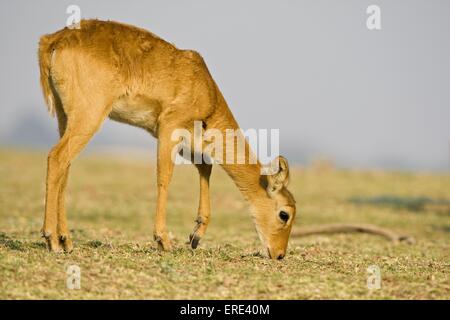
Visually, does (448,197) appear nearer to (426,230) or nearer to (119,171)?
(426,230)

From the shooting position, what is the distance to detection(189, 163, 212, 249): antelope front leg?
11266 mm

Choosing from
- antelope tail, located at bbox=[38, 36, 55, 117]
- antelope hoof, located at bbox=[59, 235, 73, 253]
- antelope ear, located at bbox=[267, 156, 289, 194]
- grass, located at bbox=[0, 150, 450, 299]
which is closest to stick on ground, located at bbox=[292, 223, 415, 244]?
grass, located at bbox=[0, 150, 450, 299]

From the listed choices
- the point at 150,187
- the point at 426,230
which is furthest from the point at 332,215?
the point at 150,187

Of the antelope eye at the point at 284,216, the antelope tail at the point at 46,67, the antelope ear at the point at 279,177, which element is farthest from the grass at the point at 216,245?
the antelope tail at the point at 46,67

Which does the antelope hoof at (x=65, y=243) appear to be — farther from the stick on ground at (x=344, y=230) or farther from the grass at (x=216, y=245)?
the stick on ground at (x=344, y=230)

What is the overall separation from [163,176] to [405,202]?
16.2 m

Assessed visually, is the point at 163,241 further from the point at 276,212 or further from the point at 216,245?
the point at 216,245

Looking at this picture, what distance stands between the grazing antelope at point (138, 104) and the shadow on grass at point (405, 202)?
13761 mm

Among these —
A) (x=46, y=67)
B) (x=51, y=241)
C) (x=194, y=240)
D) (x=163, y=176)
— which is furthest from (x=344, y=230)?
(x=46, y=67)

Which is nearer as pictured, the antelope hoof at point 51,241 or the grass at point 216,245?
the grass at point 216,245

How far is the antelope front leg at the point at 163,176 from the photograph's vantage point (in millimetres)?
10477

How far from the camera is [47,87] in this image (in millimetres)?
10555

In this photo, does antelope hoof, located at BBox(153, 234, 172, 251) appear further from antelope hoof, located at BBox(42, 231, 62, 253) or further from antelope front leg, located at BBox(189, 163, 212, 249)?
antelope hoof, located at BBox(42, 231, 62, 253)

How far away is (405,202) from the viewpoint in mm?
25312
